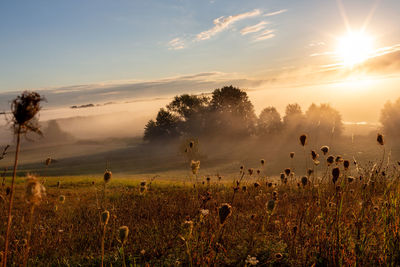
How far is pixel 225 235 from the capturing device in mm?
5988

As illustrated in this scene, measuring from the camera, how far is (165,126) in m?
66.1

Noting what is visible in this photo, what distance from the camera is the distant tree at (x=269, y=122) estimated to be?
62.5m

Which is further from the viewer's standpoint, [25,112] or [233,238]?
[233,238]

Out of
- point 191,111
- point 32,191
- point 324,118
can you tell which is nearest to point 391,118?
point 324,118

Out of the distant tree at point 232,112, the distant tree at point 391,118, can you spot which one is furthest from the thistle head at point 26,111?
the distant tree at point 391,118

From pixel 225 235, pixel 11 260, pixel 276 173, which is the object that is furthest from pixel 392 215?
pixel 276 173

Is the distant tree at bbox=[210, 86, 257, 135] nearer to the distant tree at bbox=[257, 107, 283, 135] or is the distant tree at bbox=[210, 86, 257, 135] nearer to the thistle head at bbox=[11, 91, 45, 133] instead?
the distant tree at bbox=[257, 107, 283, 135]

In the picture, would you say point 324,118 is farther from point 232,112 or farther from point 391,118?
point 232,112

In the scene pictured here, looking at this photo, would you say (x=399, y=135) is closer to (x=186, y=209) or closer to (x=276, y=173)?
(x=276, y=173)

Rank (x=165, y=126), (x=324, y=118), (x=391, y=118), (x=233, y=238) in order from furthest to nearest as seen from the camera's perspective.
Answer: (x=165, y=126)
(x=324, y=118)
(x=391, y=118)
(x=233, y=238)

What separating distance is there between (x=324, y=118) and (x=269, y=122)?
35.1ft

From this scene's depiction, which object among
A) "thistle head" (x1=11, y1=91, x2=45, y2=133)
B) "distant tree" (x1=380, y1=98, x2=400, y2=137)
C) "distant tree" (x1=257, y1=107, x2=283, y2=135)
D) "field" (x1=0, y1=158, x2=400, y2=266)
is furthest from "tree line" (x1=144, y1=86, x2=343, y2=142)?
"thistle head" (x1=11, y1=91, x2=45, y2=133)

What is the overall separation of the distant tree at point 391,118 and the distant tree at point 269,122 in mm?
19133

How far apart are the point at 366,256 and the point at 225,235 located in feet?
8.13
